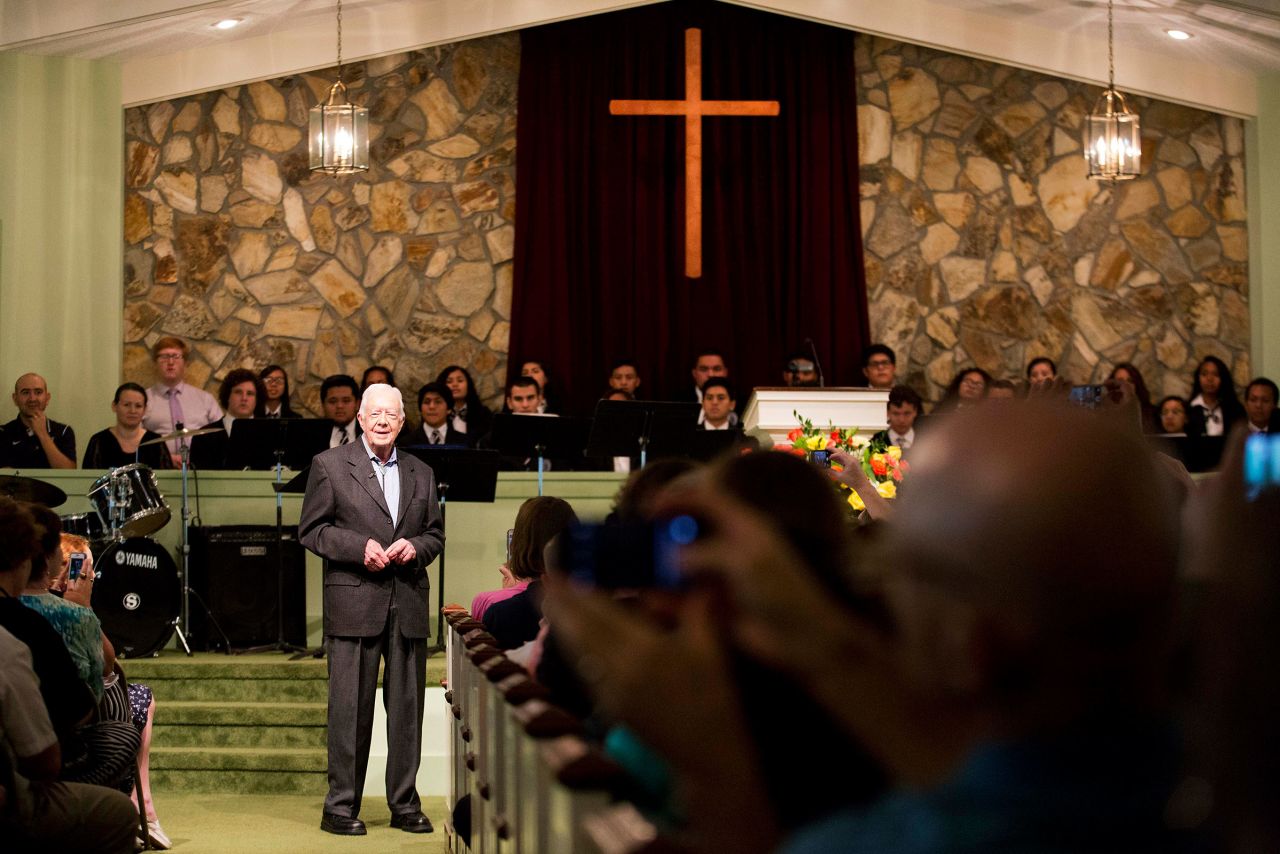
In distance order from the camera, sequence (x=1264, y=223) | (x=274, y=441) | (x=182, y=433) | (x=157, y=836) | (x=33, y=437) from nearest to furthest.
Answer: (x=157, y=836), (x=182, y=433), (x=274, y=441), (x=33, y=437), (x=1264, y=223)

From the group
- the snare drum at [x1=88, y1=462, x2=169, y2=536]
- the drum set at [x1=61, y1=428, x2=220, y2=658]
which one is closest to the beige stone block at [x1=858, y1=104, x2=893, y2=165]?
the drum set at [x1=61, y1=428, x2=220, y2=658]

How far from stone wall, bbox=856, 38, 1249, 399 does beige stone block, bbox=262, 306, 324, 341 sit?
4.15m

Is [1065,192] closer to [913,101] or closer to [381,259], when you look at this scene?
[913,101]

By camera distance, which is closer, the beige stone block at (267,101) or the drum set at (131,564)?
the drum set at (131,564)

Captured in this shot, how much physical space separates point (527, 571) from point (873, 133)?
7678mm

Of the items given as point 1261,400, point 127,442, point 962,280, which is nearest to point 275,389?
point 127,442

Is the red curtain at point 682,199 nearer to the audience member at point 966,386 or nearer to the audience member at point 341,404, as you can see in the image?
the audience member at point 966,386

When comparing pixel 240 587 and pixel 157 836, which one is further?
pixel 240 587

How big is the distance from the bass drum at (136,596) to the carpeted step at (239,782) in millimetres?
944

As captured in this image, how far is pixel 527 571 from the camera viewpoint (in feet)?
14.8

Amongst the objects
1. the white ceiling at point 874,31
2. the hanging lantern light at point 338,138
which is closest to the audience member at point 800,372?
the white ceiling at point 874,31

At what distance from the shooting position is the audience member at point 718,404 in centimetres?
945

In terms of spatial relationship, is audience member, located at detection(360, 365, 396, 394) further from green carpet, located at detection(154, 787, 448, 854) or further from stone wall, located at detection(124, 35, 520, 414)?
green carpet, located at detection(154, 787, 448, 854)

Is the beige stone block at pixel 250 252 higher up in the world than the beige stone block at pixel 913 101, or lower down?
lower down
